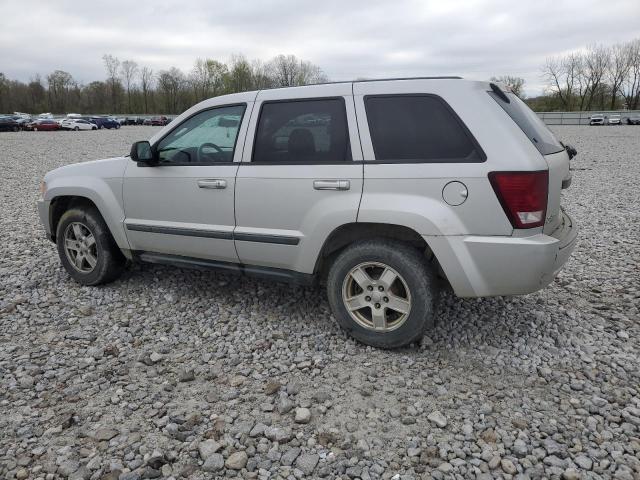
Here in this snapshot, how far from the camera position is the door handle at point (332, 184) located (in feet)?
11.1

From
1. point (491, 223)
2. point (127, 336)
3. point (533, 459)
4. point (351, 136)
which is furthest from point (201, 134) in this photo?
point (533, 459)

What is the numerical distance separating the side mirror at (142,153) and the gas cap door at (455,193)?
2.53 meters

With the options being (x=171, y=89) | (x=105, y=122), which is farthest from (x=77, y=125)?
(x=171, y=89)

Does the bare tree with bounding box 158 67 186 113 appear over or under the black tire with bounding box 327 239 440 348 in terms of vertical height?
over

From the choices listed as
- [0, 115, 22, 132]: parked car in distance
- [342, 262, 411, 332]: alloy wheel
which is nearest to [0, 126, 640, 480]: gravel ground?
[342, 262, 411, 332]: alloy wheel

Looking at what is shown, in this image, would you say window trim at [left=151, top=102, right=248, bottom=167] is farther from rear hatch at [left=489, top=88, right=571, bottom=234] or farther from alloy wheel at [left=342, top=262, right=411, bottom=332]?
rear hatch at [left=489, top=88, right=571, bottom=234]

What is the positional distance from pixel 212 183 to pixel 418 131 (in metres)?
1.68

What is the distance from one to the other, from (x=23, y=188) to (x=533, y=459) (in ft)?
40.1

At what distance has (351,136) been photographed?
3461 mm

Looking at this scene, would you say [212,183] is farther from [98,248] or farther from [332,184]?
[98,248]

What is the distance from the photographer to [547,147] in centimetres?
337

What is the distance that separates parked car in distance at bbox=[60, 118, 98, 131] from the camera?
151 feet

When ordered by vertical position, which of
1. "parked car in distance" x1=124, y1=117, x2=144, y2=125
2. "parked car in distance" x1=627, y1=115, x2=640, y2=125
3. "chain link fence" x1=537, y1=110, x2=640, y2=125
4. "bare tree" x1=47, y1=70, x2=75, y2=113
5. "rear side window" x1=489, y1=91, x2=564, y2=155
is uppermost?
"bare tree" x1=47, y1=70, x2=75, y2=113

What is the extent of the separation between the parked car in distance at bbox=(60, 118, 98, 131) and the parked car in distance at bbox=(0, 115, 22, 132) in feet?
16.7
